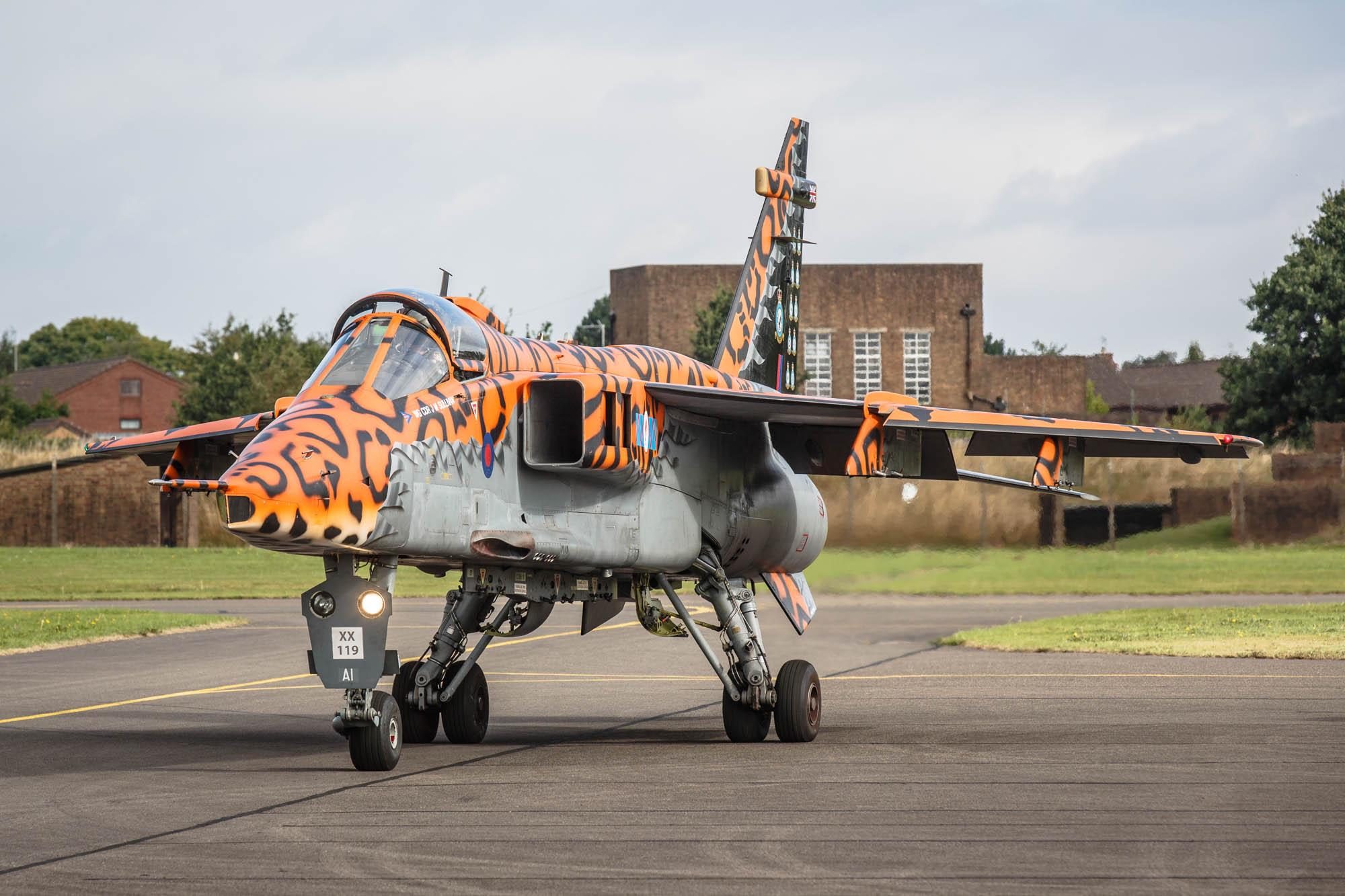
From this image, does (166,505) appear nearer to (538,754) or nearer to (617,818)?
(538,754)

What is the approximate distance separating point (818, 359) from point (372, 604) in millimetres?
54206

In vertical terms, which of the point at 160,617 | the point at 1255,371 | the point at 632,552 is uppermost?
the point at 1255,371

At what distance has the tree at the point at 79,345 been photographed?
14650 centimetres

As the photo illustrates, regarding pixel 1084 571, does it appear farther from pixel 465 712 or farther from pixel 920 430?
pixel 465 712

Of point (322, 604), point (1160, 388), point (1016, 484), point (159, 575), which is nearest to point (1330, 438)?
point (1016, 484)

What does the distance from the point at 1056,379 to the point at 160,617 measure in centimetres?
4876

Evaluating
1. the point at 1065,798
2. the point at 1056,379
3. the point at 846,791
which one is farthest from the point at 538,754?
the point at 1056,379

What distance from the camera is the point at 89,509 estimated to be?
51.5 metres

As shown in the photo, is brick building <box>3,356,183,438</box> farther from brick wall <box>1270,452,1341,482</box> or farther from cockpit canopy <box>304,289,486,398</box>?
cockpit canopy <box>304,289,486,398</box>

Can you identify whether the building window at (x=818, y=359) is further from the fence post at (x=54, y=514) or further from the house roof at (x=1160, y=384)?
the house roof at (x=1160, y=384)

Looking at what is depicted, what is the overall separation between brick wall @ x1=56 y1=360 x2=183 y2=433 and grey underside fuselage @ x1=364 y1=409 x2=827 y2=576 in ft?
333

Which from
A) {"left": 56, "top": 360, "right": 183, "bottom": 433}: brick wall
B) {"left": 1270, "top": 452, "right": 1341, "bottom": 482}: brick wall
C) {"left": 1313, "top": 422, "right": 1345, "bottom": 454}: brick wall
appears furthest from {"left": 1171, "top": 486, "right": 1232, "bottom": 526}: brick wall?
{"left": 56, "top": 360, "right": 183, "bottom": 433}: brick wall

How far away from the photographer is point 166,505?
1984 inches

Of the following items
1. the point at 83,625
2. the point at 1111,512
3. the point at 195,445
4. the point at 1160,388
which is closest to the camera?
the point at 195,445
